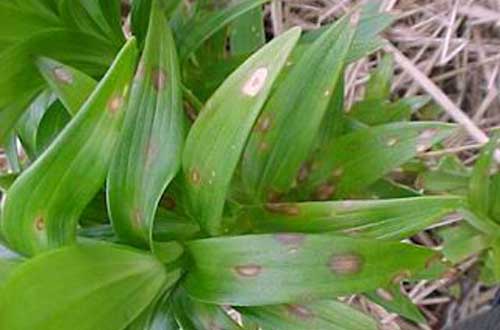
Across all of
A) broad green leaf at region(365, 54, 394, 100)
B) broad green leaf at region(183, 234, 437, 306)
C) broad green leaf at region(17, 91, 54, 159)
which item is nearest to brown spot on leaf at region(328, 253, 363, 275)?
broad green leaf at region(183, 234, 437, 306)

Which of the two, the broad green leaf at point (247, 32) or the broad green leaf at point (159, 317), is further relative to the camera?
the broad green leaf at point (247, 32)

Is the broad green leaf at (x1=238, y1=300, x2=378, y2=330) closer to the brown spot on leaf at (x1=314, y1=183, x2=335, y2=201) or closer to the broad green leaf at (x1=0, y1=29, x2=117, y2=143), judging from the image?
the brown spot on leaf at (x1=314, y1=183, x2=335, y2=201)

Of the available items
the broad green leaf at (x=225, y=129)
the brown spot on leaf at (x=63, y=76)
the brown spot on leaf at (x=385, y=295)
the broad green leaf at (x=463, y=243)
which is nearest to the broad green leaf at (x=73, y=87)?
the brown spot on leaf at (x=63, y=76)

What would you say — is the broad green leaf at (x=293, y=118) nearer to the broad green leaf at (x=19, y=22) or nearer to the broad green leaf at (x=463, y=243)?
the broad green leaf at (x=19, y=22)

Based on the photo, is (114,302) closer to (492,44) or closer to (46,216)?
(46,216)

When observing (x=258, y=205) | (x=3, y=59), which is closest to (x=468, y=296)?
(x=258, y=205)

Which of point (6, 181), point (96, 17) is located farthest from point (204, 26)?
point (6, 181)
